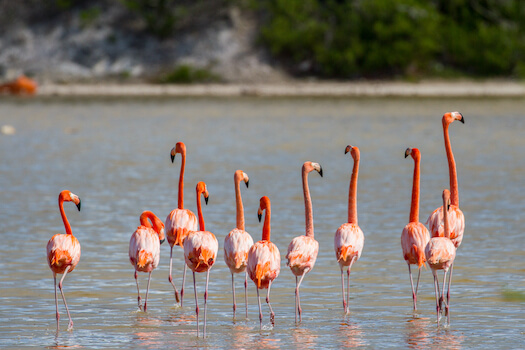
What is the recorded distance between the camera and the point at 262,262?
7.30m

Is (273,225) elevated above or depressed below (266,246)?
above

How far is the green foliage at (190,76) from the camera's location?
4628 cm

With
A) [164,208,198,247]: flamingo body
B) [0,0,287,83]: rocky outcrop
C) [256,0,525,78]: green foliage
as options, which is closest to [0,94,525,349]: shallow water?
[164,208,198,247]: flamingo body

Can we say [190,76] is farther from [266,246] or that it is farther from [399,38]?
[266,246]

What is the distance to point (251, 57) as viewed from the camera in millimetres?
47000

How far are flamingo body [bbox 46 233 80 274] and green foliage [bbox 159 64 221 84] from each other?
127ft

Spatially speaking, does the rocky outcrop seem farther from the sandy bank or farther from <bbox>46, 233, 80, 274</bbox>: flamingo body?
<bbox>46, 233, 80, 274</bbox>: flamingo body

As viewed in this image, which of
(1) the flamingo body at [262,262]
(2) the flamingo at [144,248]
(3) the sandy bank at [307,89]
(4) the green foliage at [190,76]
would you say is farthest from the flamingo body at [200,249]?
(4) the green foliage at [190,76]

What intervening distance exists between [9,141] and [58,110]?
1263 cm

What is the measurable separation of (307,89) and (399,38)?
4465 mm

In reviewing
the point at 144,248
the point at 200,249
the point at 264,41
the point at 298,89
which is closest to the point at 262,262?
the point at 200,249

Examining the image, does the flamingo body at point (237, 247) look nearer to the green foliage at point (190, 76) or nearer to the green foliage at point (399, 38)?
the green foliage at point (399, 38)

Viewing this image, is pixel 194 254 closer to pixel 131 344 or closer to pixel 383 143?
pixel 131 344

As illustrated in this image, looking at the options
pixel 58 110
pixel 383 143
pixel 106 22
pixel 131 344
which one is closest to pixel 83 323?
pixel 131 344
